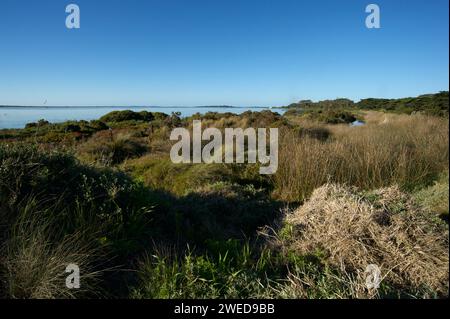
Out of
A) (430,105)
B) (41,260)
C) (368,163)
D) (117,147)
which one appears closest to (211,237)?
(41,260)

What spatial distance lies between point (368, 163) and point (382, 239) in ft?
11.3

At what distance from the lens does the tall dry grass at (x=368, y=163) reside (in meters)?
5.69

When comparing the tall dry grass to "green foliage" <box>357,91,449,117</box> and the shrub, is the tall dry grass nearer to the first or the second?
"green foliage" <box>357,91,449,117</box>

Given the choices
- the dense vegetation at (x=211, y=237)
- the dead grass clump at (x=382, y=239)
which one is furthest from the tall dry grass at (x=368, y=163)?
the dead grass clump at (x=382, y=239)

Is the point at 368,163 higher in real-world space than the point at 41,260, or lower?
higher

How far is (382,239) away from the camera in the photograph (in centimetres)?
306

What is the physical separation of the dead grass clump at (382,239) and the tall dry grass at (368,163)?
7.04ft

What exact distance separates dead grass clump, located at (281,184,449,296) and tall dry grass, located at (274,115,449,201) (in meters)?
2.14

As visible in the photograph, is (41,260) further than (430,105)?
No

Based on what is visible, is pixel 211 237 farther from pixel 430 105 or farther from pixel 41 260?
pixel 430 105

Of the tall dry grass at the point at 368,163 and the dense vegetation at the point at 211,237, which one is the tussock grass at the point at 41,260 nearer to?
the dense vegetation at the point at 211,237

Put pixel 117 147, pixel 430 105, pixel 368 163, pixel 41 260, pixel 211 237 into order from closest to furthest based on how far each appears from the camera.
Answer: pixel 41 260, pixel 211 237, pixel 430 105, pixel 368 163, pixel 117 147
